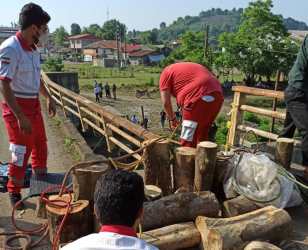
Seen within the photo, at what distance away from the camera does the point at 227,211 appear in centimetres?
359

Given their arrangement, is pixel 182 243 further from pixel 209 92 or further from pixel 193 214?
pixel 209 92

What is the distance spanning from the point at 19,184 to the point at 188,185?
1.74 meters

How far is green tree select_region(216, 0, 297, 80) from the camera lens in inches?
1387

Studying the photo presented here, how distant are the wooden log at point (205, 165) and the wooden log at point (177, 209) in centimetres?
32

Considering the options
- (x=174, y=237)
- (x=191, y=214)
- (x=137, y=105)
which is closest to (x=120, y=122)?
(x=191, y=214)

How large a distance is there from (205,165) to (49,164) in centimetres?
414

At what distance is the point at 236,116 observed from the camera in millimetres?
6941

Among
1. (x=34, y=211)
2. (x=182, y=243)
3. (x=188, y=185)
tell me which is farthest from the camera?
(x=34, y=211)

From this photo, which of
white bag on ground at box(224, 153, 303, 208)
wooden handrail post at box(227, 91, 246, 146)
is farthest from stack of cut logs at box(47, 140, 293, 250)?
wooden handrail post at box(227, 91, 246, 146)

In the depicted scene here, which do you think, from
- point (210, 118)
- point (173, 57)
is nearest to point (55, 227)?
point (210, 118)

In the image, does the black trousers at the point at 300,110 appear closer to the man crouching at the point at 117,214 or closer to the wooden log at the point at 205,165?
the wooden log at the point at 205,165

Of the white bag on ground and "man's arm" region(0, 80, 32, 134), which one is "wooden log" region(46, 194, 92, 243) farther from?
the white bag on ground

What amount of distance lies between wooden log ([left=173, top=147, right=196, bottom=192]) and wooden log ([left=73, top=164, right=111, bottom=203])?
0.85 meters

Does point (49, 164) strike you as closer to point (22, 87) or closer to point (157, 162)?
point (22, 87)
